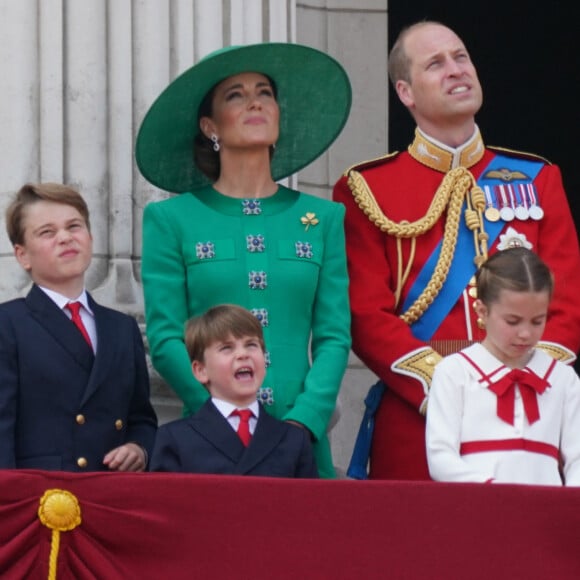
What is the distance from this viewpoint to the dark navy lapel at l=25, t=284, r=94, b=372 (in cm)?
527

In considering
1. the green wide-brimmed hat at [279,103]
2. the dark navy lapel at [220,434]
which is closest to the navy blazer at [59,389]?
the dark navy lapel at [220,434]

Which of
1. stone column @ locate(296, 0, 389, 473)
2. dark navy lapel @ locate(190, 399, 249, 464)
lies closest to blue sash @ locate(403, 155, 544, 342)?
dark navy lapel @ locate(190, 399, 249, 464)

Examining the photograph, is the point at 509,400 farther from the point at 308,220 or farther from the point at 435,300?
the point at 308,220

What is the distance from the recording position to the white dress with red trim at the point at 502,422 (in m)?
5.12

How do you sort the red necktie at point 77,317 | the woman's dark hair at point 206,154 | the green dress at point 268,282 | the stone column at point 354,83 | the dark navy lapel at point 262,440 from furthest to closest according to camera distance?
the stone column at point 354,83 < the woman's dark hair at point 206,154 < the green dress at point 268,282 < the red necktie at point 77,317 < the dark navy lapel at point 262,440

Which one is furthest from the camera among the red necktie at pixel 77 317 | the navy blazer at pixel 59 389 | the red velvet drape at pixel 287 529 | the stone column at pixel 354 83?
the stone column at pixel 354 83

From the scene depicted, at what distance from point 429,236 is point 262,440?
1.03 metres

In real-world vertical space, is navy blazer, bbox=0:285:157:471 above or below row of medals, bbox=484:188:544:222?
below

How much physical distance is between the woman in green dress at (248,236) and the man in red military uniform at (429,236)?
0.16 metres

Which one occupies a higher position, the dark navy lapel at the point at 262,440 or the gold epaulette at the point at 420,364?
the gold epaulette at the point at 420,364

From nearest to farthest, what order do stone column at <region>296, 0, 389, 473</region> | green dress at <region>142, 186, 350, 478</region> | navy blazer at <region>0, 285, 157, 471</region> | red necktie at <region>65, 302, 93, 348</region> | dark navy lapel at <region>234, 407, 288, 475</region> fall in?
1. dark navy lapel at <region>234, 407, 288, 475</region>
2. navy blazer at <region>0, 285, 157, 471</region>
3. red necktie at <region>65, 302, 93, 348</region>
4. green dress at <region>142, 186, 350, 478</region>
5. stone column at <region>296, 0, 389, 473</region>

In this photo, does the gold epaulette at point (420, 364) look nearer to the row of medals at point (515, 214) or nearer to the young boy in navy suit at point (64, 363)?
the row of medals at point (515, 214)

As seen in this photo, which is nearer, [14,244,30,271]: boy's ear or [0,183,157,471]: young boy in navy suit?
[0,183,157,471]: young boy in navy suit

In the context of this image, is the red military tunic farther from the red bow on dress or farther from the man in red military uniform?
the red bow on dress
